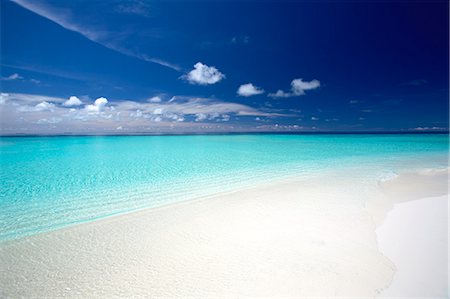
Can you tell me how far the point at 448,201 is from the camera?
683 cm

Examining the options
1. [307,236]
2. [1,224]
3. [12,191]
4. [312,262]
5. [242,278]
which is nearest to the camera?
[242,278]

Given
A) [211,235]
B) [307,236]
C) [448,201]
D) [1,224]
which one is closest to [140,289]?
[211,235]

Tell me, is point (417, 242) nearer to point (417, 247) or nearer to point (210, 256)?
point (417, 247)

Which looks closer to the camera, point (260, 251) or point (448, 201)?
point (260, 251)

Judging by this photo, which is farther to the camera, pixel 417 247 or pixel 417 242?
pixel 417 242

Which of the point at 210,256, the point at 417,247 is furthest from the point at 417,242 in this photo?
the point at 210,256

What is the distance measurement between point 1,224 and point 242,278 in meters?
6.29

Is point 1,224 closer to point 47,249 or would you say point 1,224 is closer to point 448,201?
point 47,249

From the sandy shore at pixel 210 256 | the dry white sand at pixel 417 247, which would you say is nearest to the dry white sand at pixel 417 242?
the dry white sand at pixel 417 247

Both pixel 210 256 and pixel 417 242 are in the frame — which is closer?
pixel 210 256

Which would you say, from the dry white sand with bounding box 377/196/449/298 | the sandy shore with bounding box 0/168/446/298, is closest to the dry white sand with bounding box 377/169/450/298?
the dry white sand with bounding box 377/196/449/298

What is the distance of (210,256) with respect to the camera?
4.23 metres

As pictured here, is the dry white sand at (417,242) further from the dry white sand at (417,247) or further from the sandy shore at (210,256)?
the sandy shore at (210,256)

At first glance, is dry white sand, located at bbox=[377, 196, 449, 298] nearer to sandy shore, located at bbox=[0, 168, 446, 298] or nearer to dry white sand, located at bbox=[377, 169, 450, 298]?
dry white sand, located at bbox=[377, 169, 450, 298]
